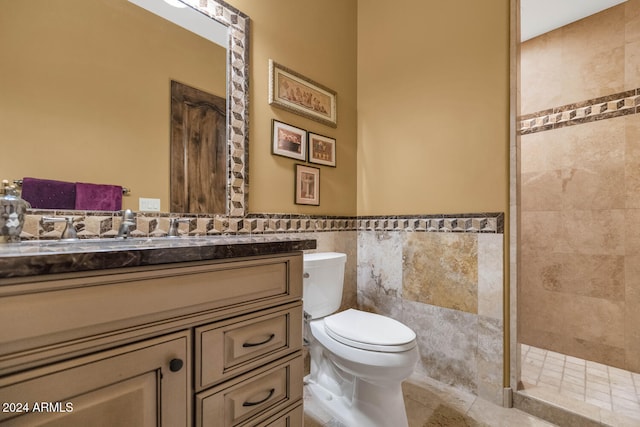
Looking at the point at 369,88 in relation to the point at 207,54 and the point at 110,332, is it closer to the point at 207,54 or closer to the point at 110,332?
the point at 207,54

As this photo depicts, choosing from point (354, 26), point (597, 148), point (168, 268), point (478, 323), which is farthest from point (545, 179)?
point (168, 268)

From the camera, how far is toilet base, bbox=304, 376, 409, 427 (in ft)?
4.14

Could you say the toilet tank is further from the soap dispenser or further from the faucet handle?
the soap dispenser

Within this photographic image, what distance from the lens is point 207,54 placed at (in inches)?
54.2

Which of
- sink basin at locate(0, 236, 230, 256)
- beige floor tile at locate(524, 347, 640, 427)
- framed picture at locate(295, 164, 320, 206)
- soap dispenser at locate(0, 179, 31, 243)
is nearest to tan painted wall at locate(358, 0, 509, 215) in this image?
framed picture at locate(295, 164, 320, 206)

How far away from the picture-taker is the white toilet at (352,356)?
118 centimetres

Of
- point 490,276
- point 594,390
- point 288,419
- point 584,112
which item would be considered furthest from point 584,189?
point 288,419

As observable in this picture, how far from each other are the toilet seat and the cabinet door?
731 millimetres

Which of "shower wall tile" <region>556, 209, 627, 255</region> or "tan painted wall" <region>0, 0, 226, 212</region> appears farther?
"shower wall tile" <region>556, 209, 627, 255</region>

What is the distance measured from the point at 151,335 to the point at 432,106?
1911 mm

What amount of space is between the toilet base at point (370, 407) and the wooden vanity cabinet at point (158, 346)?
517mm

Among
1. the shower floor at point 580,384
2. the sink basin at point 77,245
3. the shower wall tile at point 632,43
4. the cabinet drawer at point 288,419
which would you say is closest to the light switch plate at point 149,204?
the sink basin at point 77,245

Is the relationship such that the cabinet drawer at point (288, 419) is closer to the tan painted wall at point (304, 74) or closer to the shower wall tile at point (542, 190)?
the tan painted wall at point (304, 74)

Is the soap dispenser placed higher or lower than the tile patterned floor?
higher
